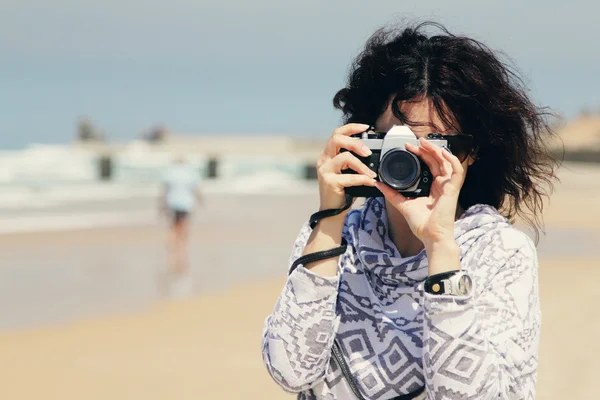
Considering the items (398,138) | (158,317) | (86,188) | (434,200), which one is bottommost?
(86,188)

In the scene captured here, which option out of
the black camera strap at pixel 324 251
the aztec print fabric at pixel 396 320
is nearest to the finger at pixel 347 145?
the black camera strap at pixel 324 251

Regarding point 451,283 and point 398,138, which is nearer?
point 451,283

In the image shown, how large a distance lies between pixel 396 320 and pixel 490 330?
19 centimetres

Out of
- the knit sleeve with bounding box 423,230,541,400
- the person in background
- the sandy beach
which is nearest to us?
the knit sleeve with bounding box 423,230,541,400

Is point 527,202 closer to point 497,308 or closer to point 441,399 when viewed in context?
point 497,308

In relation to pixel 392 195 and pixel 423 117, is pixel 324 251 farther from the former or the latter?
pixel 423 117

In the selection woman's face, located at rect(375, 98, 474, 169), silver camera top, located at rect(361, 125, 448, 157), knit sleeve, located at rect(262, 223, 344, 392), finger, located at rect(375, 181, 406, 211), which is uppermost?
woman's face, located at rect(375, 98, 474, 169)

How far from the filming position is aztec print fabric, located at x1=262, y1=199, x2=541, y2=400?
5.34 ft

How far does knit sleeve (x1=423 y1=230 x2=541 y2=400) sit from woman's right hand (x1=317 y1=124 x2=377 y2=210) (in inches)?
11.6

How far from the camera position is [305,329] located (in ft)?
5.56

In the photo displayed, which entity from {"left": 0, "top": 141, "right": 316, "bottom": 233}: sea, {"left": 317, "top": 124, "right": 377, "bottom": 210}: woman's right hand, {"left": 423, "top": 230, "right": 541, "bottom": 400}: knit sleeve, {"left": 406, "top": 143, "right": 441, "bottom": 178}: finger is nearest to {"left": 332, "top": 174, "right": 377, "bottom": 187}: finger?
{"left": 317, "top": 124, "right": 377, "bottom": 210}: woman's right hand

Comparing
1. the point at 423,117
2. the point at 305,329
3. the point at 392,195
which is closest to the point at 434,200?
the point at 392,195

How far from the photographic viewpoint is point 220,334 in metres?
7.01

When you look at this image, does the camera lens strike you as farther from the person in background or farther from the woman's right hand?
the person in background
